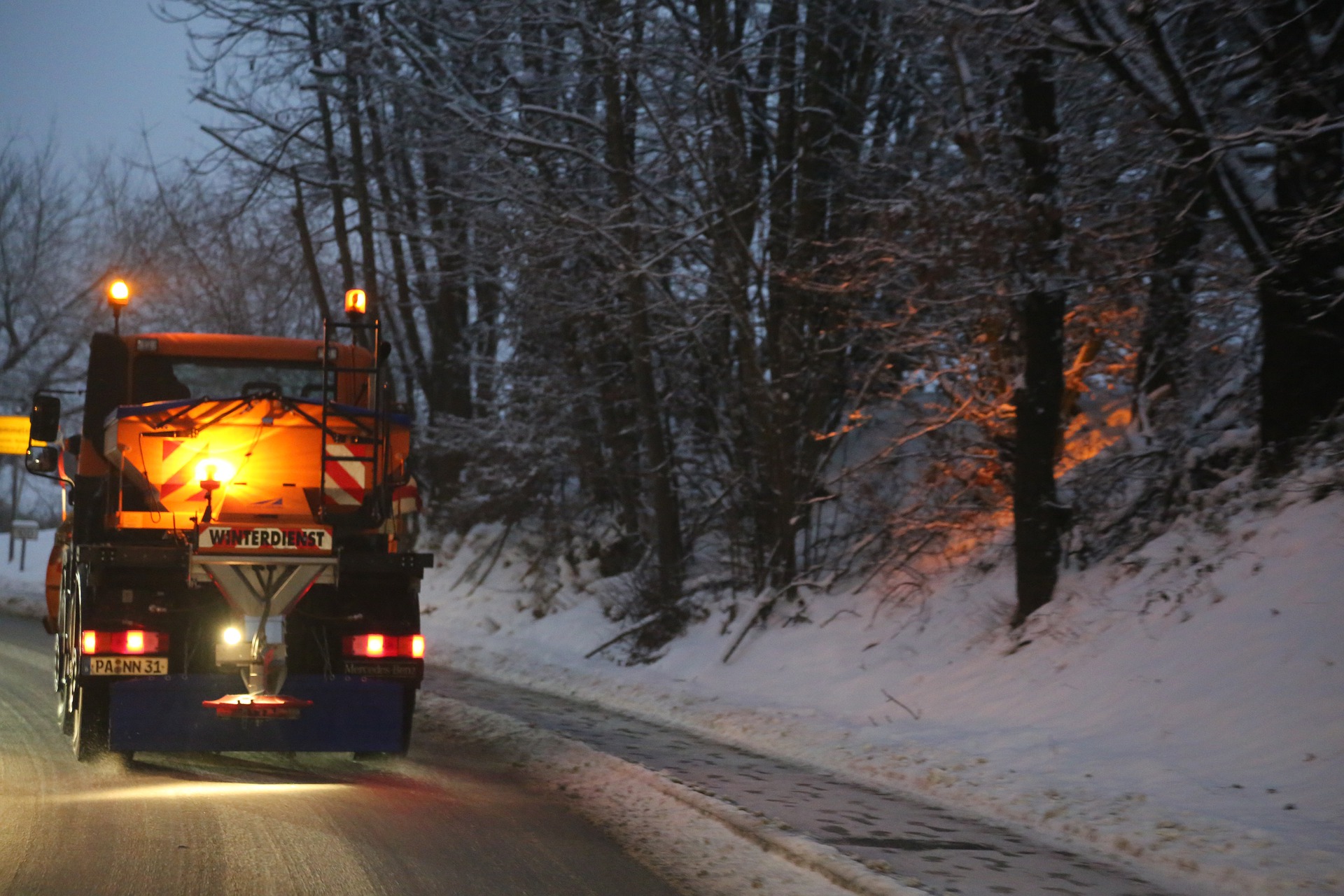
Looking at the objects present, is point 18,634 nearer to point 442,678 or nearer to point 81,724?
point 442,678

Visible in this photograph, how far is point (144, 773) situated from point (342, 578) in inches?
72.2

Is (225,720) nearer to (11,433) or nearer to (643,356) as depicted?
(643,356)

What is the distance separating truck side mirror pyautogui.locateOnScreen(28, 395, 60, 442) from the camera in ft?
32.5

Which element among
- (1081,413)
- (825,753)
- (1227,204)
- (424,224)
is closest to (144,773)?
(825,753)

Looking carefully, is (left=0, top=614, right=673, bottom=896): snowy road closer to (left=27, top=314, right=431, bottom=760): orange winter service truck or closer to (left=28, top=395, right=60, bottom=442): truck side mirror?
(left=27, top=314, right=431, bottom=760): orange winter service truck

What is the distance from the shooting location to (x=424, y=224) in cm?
2448

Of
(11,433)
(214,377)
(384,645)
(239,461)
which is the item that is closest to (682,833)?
(384,645)

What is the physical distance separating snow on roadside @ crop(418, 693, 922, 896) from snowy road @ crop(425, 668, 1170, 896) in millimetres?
195

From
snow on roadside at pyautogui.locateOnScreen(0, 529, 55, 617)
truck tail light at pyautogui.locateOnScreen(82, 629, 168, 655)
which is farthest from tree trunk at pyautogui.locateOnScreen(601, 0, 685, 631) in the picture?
snow on roadside at pyautogui.locateOnScreen(0, 529, 55, 617)

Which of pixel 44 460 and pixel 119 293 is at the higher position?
pixel 119 293

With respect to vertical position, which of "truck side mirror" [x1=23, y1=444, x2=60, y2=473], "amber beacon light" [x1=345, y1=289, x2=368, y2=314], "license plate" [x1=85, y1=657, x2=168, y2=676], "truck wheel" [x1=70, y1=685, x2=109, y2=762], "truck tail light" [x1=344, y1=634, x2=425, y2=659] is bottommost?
"truck wheel" [x1=70, y1=685, x2=109, y2=762]

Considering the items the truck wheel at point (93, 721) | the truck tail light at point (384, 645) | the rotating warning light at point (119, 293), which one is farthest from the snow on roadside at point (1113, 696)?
the rotating warning light at point (119, 293)

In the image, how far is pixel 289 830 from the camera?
699cm

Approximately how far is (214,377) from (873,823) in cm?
622
